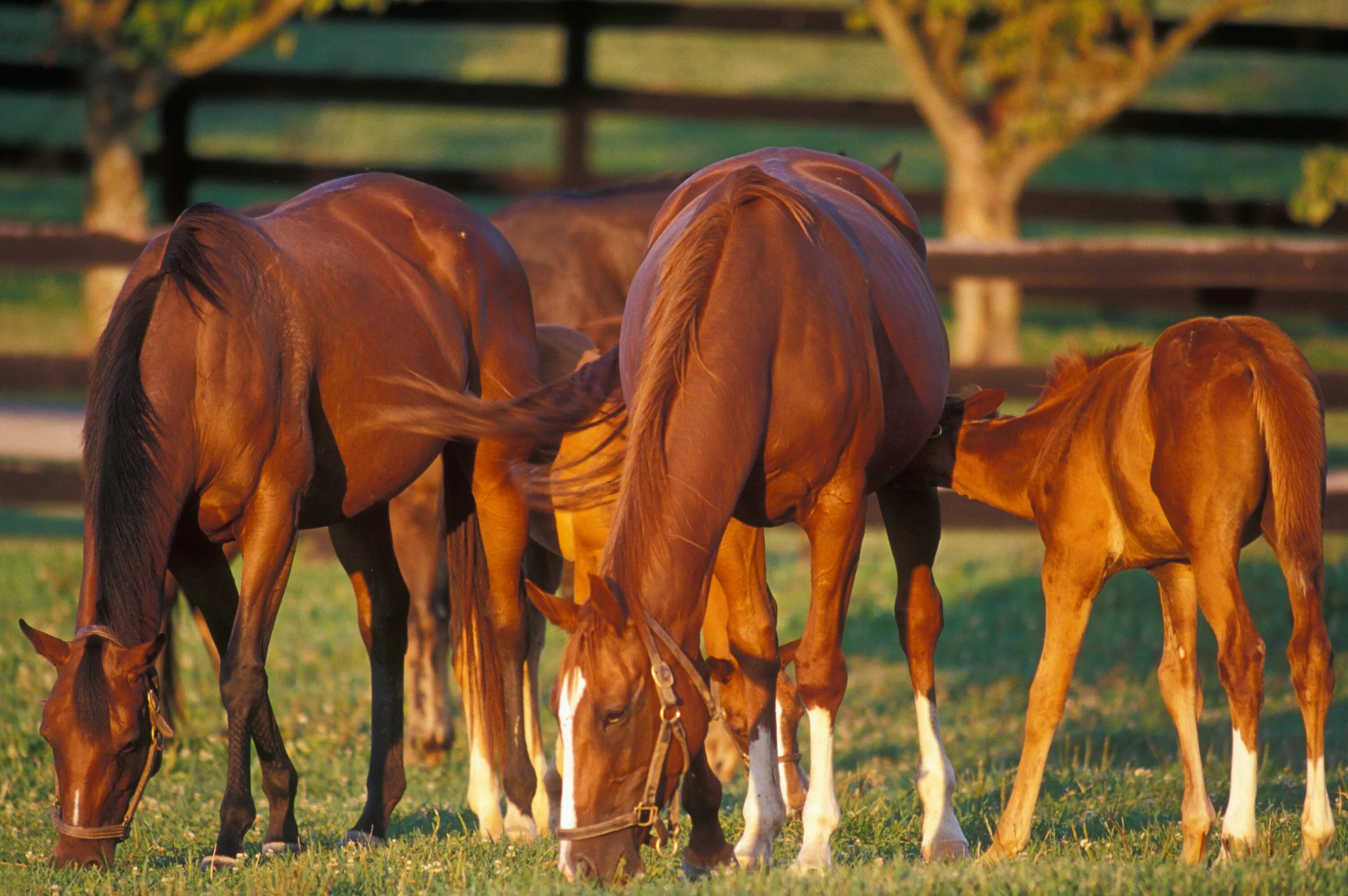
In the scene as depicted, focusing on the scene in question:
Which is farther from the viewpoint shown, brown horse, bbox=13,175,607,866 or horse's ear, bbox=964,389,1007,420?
horse's ear, bbox=964,389,1007,420

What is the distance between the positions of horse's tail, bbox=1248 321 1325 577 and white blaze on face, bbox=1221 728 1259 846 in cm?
51

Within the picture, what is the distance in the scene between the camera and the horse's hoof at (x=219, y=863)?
4500 mm

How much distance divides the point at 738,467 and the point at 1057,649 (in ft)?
4.47

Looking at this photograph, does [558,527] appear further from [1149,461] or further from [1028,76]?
[1028,76]

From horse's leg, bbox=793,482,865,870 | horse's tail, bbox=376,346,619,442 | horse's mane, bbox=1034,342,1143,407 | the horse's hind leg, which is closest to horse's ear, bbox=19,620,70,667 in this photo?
horse's tail, bbox=376,346,619,442

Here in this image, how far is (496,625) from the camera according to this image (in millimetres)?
5621

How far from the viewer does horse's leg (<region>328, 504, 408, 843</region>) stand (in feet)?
17.6

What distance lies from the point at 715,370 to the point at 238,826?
2.09 m

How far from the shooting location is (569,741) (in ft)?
11.6

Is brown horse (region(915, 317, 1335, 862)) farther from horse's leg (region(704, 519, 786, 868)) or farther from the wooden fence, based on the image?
the wooden fence

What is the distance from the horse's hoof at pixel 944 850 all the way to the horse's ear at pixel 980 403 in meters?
1.42

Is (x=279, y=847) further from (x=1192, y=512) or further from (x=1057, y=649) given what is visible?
(x=1192, y=512)

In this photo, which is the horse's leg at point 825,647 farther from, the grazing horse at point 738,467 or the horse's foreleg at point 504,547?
the horse's foreleg at point 504,547

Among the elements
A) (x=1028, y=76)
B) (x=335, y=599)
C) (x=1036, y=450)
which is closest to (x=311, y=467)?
(x=1036, y=450)
